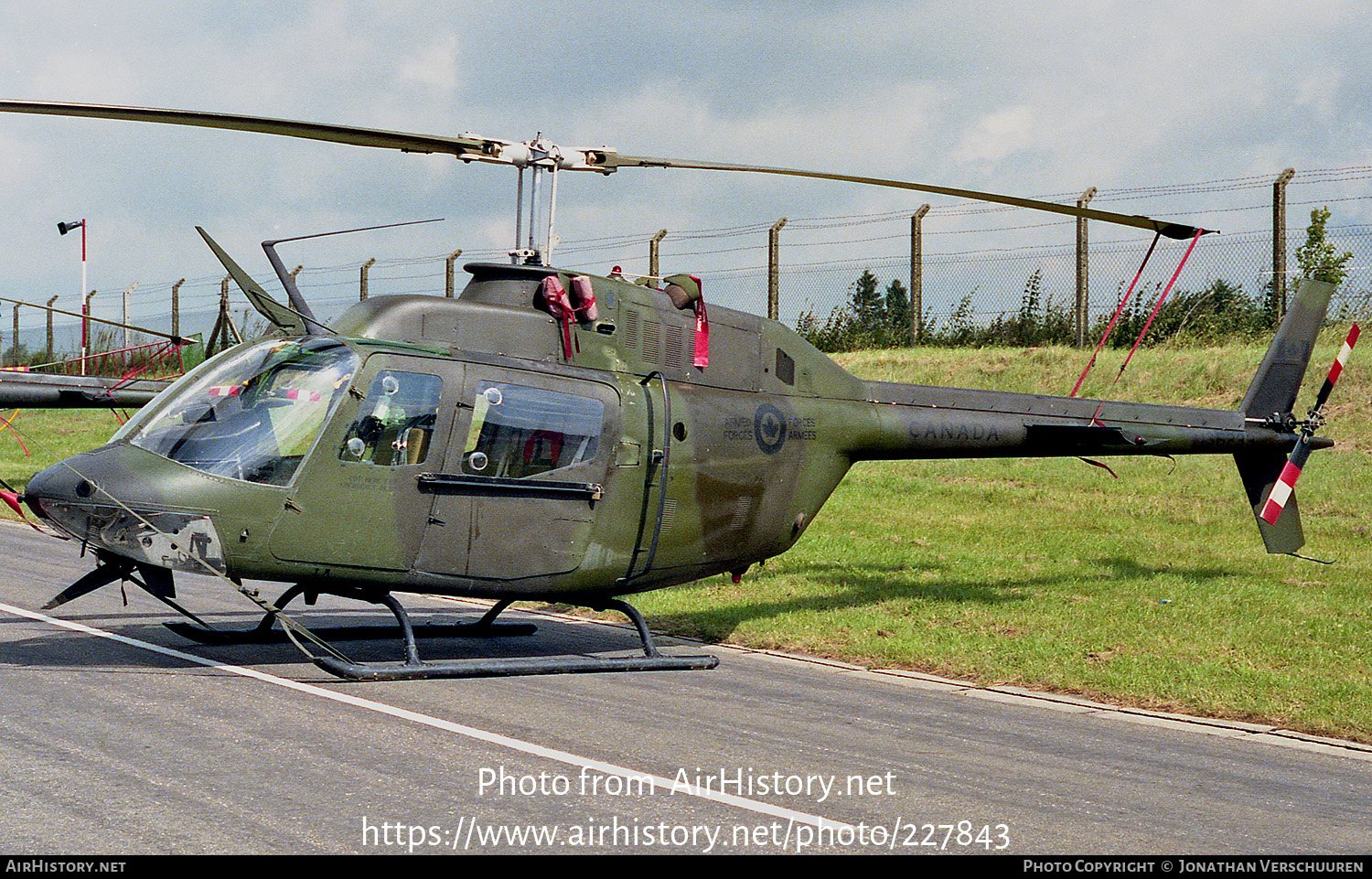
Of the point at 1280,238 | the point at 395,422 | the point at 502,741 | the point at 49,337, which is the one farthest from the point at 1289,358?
the point at 49,337

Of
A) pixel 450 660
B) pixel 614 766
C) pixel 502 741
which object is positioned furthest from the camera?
pixel 450 660

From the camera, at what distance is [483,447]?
830 centimetres

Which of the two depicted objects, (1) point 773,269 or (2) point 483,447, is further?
(1) point 773,269

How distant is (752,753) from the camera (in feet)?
22.0

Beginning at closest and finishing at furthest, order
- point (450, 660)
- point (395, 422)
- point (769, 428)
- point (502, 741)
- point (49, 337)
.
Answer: point (502, 741), point (395, 422), point (450, 660), point (769, 428), point (49, 337)

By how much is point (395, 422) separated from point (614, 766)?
289 cm

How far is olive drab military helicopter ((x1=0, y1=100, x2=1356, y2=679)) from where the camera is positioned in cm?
757

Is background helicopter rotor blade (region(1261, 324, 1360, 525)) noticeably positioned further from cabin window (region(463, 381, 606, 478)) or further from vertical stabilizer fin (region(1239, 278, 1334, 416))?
cabin window (region(463, 381, 606, 478))

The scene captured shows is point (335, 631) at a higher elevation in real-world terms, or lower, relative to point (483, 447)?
lower

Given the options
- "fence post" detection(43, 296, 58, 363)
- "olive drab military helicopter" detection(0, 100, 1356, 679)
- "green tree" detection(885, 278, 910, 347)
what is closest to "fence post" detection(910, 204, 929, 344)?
"green tree" detection(885, 278, 910, 347)

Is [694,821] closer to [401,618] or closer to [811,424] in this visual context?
[401,618]

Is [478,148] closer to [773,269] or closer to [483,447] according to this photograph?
[483,447]

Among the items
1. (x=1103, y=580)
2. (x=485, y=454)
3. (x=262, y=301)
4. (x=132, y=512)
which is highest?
(x=262, y=301)

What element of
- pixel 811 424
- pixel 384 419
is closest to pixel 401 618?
pixel 384 419
